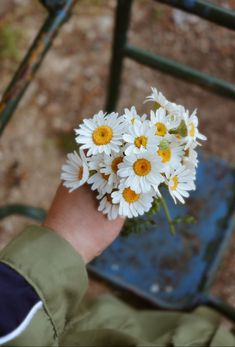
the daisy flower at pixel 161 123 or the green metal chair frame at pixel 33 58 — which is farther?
the green metal chair frame at pixel 33 58

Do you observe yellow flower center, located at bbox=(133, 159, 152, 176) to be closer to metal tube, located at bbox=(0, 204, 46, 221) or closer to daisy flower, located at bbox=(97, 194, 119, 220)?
daisy flower, located at bbox=(97, 194, 119, 220)

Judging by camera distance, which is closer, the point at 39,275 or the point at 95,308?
the point at 39,275

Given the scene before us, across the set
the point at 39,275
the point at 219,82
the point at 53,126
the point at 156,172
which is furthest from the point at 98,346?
the point at 53,126

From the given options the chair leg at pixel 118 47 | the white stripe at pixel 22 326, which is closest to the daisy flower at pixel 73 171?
the white stripe at pixel 22 326

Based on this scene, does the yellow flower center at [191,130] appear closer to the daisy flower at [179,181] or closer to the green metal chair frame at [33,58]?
the daisy flower at [179,181]

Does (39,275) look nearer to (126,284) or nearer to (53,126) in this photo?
(126,284)

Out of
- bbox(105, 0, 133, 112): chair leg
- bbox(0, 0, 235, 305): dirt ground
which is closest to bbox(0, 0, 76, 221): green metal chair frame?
bbox(105, 0, 133, 112): chair leg

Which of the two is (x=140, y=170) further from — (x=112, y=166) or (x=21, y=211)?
(x=21, y=211)

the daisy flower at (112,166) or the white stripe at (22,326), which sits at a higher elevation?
the daisy flower at (112,166)
